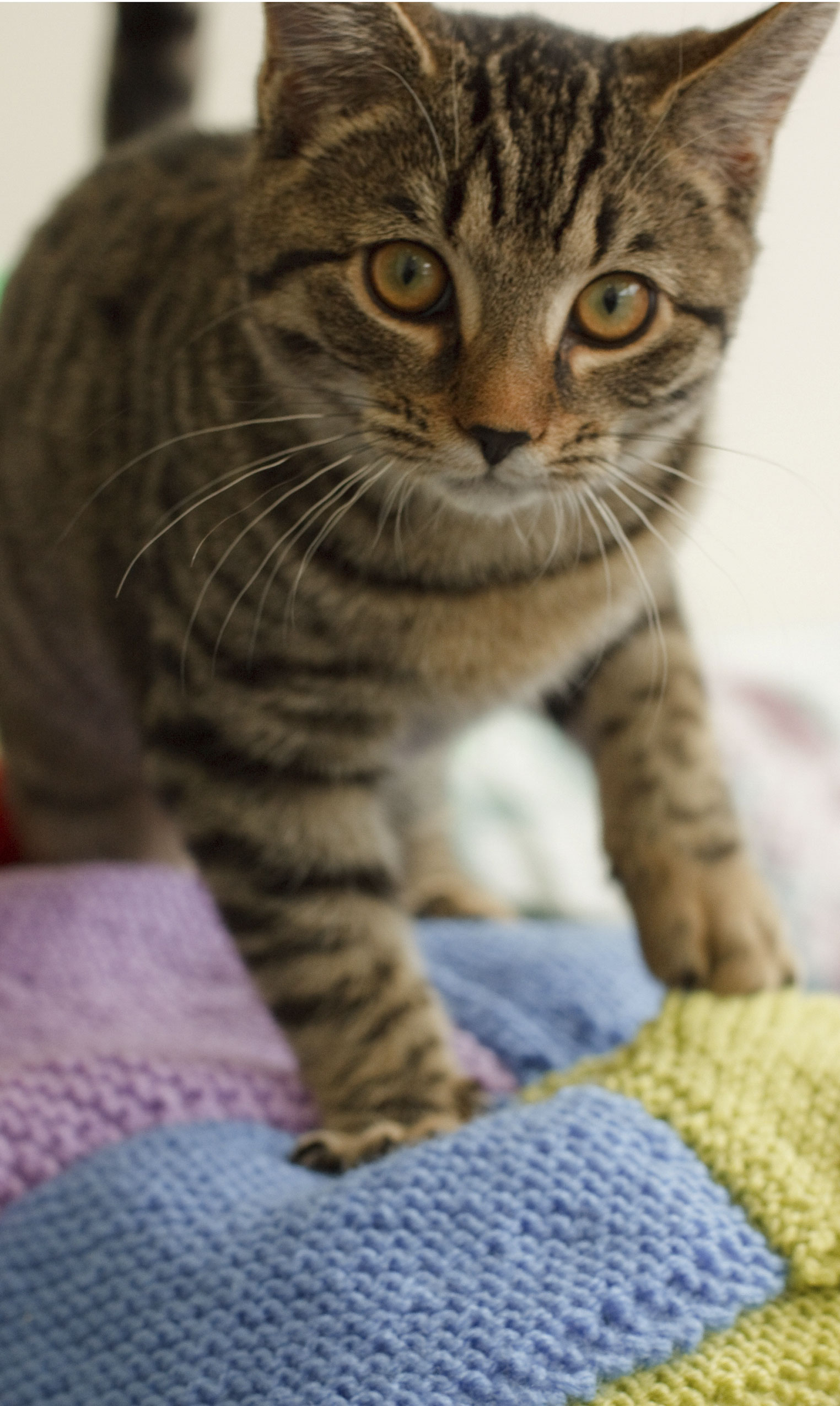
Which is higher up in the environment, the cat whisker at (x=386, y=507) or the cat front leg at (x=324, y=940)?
the cat whisker at (x=386, y=507)

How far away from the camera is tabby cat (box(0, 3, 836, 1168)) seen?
0.76 m

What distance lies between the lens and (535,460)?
29.8 inches

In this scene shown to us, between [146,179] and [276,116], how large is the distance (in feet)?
1.44

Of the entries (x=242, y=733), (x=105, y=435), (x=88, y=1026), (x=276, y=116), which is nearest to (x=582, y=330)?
(x=276, y=116)

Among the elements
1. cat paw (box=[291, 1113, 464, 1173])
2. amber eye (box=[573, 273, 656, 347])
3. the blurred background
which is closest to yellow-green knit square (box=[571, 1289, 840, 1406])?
cat paw (box=[291, 1113, 464, 1173])

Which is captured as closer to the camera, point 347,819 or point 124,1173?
point 124,1173

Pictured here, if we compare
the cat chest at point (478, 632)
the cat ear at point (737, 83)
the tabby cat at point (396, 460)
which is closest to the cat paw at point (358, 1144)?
the tabby cat at point (396, 460)

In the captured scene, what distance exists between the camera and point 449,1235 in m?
0.66

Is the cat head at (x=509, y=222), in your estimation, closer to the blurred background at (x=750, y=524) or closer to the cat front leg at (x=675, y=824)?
the blurred background at (x=750, y=524)

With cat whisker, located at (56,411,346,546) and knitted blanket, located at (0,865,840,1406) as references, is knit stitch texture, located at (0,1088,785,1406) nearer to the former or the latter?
knitted blanket, located at (0,865,840,1406)

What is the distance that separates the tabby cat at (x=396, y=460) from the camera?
764 mm

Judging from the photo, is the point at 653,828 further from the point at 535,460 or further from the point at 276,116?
the point at 276,116

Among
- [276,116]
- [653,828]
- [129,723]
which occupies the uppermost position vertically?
[276,116]

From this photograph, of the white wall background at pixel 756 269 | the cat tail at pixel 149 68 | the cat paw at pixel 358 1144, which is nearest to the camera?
the cat paw at pixel 358 1144
